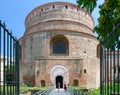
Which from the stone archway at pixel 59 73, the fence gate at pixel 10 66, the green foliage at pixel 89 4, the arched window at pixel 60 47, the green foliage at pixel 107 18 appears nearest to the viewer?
the fence gate at pixel 10 66

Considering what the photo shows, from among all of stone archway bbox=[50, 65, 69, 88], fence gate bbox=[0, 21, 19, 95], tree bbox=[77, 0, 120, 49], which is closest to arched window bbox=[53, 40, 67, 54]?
stone archway bbox=[50, 65, 69, 88]

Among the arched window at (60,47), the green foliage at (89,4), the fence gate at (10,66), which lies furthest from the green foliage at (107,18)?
the arched window at (60,47)

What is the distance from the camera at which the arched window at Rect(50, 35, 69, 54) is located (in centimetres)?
3272

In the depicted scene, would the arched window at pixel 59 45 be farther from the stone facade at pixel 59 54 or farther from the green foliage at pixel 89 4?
the green foliage at pixel 89 4

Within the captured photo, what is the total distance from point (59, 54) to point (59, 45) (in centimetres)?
136

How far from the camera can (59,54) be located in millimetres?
32219

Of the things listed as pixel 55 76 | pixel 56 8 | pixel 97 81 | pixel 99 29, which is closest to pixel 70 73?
A: pixel 55 76

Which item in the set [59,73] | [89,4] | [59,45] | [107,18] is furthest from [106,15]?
[59,45]

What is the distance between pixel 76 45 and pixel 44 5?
26.3 feet

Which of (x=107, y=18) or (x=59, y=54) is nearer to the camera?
(x=107, y=18)

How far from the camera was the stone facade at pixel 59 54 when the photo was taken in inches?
1236

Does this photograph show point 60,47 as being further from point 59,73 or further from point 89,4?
point 89,4

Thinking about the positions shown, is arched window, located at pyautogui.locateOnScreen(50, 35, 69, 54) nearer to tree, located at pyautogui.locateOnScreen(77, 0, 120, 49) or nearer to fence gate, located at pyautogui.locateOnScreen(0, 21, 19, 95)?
tree, located at pyautogui.locateOnScreen(77, 0, 120, 49)

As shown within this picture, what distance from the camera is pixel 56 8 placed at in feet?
119
